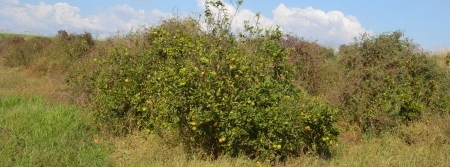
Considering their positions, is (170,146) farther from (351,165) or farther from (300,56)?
(300,56)

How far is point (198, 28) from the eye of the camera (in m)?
7.22

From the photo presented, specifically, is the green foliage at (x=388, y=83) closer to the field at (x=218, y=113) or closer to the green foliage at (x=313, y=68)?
the field at (x=218, y=113)

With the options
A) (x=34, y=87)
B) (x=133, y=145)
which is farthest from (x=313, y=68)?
(x=34, y=87)

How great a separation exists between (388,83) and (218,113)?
395 centimetres

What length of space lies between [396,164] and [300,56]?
15.0 feet

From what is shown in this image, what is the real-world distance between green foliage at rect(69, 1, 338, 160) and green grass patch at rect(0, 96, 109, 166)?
972 mm

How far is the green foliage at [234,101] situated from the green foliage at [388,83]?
5.98 feet

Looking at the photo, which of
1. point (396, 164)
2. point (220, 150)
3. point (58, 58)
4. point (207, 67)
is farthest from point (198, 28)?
point (58, 58)

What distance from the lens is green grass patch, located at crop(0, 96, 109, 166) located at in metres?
5.88

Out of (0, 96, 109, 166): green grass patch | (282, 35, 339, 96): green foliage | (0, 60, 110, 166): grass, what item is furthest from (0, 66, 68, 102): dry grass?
(282, 35, 339, 96): green foliage

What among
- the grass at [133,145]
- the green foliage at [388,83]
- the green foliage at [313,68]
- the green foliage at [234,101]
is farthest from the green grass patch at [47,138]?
the green foliage at [388,83]

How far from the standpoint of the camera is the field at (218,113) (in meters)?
5.91

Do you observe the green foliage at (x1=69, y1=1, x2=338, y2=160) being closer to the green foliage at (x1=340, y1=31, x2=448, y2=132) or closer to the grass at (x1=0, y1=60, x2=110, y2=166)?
the grass at (x1=0, y1=60, x2=110, y2=166)

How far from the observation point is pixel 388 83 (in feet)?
27.3
